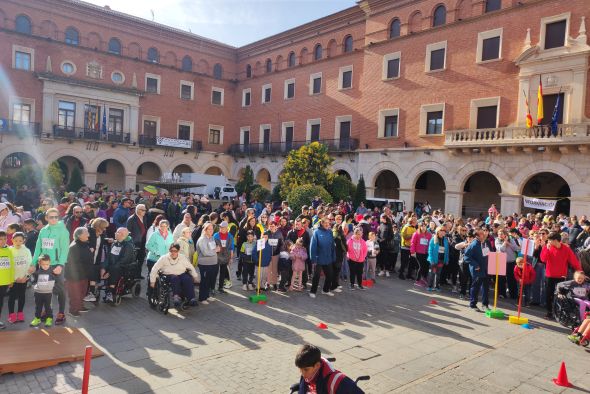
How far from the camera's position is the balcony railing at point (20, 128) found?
2889 centimetres

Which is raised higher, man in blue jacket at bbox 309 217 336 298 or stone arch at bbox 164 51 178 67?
stone arch at bbox 164 51 178 67

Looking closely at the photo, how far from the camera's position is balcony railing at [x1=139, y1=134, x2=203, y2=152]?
35.2 metres

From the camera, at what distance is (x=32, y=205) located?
668 inches

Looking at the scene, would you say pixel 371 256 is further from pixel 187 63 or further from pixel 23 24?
pixel 187 63

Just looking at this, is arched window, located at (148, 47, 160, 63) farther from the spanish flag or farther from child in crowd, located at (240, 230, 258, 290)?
child in crowd, located at (240, 230, 258, 290)

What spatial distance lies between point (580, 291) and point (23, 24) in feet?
119

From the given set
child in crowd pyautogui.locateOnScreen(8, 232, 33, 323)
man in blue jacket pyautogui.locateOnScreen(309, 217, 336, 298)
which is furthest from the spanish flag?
child in crowd pyautogui.locateOnScreen(8, 232, 33, 323)

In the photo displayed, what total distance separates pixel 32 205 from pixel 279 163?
68.6 ft

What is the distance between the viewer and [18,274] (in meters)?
7.15

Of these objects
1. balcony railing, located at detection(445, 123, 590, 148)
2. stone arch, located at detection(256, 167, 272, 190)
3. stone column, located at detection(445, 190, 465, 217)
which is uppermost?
balcony railing, located at detection(445, 123, 590, 148)

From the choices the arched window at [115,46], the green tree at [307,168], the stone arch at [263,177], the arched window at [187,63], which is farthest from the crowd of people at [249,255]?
the arched window at [187,63]

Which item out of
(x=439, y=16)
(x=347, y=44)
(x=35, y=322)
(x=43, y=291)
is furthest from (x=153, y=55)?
(x=35, y=322)

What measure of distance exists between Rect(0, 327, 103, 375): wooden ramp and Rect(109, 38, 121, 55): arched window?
32.4m

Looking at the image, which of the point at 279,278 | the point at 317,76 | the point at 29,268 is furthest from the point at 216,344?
the point at 317,76
